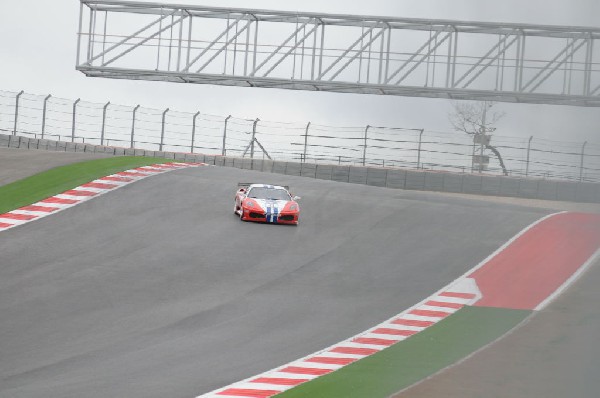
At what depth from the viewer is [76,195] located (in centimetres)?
2708

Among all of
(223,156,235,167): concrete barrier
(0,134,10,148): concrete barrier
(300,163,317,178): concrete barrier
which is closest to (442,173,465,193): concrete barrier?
(300,163,317,178): concrete barrier

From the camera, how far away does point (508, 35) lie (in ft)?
89.0

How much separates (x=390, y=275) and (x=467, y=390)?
8.49m

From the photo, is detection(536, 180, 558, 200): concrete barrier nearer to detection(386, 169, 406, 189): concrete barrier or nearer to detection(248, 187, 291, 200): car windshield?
detection(386, 169, 406, 189): concrete barrier

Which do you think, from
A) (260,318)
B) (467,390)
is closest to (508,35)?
(260,318)

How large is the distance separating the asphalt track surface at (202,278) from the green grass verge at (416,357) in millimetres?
1018

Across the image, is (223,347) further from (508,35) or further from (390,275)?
(508,35)

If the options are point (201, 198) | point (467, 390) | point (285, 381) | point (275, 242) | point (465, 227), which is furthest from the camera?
point (201, 198)

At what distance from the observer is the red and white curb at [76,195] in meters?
24.3

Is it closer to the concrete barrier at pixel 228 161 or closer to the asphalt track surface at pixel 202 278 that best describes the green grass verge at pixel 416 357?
the asphalt track surface at pixel 202 278

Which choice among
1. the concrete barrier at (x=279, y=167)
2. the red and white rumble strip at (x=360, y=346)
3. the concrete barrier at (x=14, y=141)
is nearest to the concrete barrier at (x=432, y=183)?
the concrete barrier at (x=279, y=167)

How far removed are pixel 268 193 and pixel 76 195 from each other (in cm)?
490

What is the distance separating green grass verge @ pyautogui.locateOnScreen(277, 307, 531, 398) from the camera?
500 inches

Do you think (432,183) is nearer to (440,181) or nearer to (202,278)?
(440,181)
